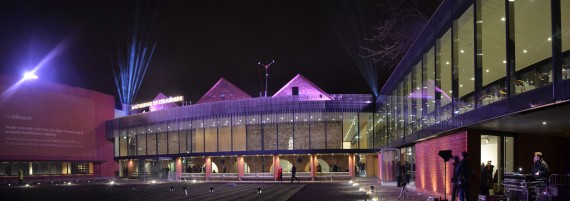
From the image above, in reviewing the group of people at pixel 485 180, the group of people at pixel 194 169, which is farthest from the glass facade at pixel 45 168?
the group of people at pixel 485 180

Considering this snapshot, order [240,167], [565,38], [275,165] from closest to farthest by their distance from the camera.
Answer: [565,38], [275,165], [240,167]

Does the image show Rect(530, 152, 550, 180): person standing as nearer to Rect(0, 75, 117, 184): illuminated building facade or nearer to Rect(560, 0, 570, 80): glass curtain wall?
Rect(560, 0, 570, 80): glass curtain wall

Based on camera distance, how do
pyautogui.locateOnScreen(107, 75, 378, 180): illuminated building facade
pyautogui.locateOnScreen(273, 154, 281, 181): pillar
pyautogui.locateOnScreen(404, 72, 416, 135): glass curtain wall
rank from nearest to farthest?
pyautogui.locateOnScreen(404, 72, 416, 135): glass curtain wall → pyautogui.locateOnScreen(273, 154, 281, 181): pillar → pyautogui.locateOnScreen(107, 75, 378, 180): illuminated building facade

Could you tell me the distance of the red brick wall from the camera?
70.8ft

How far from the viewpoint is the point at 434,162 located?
26016 millimetres

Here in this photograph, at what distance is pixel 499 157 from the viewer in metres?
22.2

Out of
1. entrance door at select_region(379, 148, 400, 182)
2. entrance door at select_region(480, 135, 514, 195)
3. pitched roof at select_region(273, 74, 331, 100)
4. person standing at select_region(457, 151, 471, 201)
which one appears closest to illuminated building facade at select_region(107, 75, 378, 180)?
pitched roof at select_region(273, 74, 331, 100)

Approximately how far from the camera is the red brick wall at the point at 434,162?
21587 mm

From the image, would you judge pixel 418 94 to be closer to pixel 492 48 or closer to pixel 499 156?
pixel 499 156

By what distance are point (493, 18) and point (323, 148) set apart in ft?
141

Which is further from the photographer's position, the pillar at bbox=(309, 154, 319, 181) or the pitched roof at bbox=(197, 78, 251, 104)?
the pitched roof at bbox=(197, 78, 251, 104)

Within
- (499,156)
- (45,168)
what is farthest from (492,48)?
(45,168)

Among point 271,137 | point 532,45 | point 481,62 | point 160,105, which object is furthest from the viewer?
point 160,105

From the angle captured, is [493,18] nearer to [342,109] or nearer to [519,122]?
[519,122]
